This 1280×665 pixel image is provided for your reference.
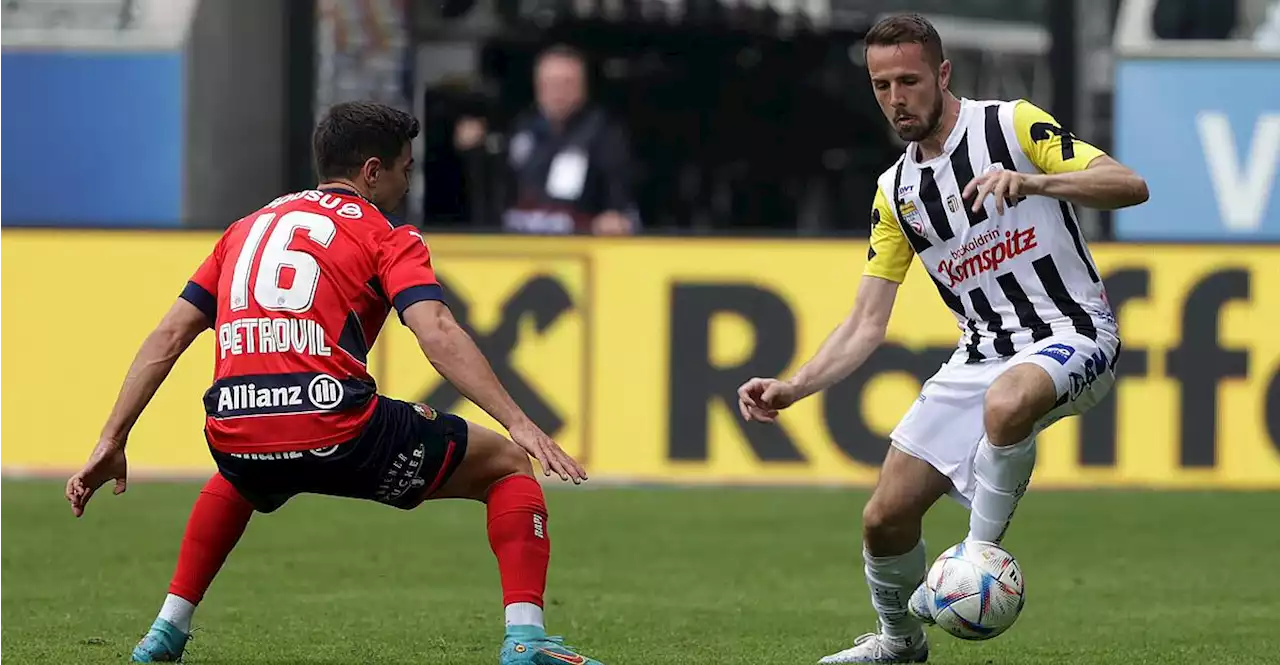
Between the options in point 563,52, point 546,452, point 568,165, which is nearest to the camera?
point 546,452

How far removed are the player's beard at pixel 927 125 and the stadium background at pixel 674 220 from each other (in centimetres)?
222

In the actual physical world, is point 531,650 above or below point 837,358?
below

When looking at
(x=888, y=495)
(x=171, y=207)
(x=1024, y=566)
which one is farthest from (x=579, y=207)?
(x=888, y=495)

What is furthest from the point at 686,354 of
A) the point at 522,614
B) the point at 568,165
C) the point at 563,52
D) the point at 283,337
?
the point at 283,337

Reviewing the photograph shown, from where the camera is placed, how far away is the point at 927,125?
653 centimetres

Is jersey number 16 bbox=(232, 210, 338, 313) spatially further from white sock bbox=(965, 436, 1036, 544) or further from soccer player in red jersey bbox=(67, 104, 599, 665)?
white sock bbox=(965, 436, 1036, 544)

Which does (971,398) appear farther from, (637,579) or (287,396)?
(637,579)

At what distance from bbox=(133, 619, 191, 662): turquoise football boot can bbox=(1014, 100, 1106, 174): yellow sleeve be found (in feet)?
8.98

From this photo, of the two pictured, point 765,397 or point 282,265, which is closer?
point 282,265

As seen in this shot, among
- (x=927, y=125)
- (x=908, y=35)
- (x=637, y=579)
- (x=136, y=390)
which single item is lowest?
(x=637, y=579)

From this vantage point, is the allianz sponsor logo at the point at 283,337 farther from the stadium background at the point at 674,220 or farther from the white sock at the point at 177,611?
the stadium background at the point at 674,220

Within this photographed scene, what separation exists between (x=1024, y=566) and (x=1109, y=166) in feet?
11.7

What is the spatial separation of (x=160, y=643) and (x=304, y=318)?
3.45ft

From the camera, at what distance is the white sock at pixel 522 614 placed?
5.89 meters
